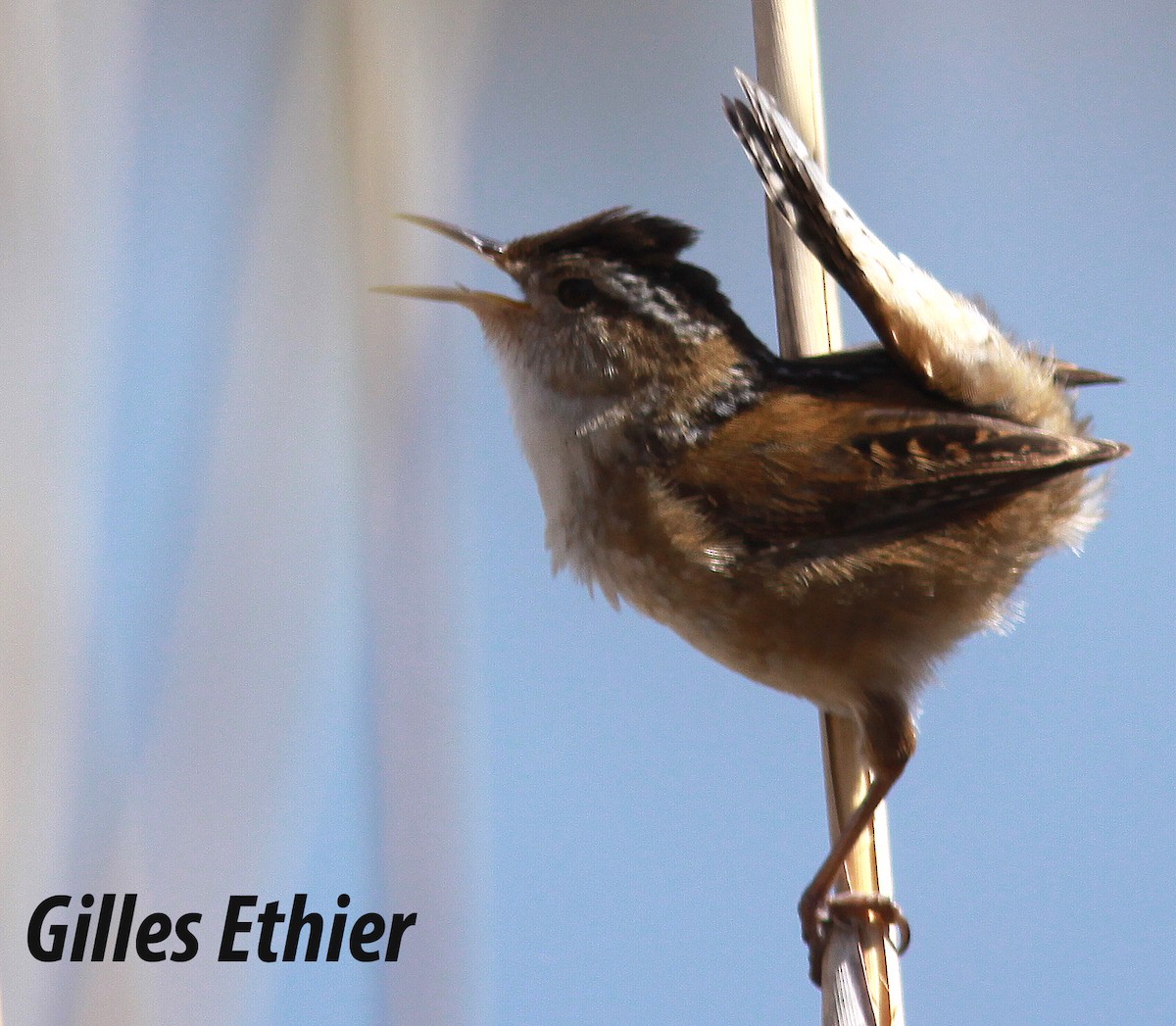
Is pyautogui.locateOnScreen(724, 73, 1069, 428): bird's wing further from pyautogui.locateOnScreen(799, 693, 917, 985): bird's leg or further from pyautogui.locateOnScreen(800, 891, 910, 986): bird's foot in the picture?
pyautogui.locateOnScreen(800, 891, 910, 986): bird's foot

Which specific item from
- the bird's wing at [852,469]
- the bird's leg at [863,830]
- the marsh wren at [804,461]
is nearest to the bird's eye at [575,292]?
the marsh wren at [804,461]

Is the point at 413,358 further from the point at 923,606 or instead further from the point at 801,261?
the point at 923,606

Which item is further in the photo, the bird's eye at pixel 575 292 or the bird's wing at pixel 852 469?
the bird's eye at pixel 575 292

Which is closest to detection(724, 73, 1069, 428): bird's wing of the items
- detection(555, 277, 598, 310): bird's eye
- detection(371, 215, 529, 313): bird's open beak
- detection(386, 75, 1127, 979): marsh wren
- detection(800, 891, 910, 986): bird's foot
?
detection(386, 75, 1127, 979): marsh wren

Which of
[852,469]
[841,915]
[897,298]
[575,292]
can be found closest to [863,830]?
[841,915]

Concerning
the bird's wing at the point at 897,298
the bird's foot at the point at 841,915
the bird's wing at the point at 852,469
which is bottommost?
the bird's foot at the point at 841,915

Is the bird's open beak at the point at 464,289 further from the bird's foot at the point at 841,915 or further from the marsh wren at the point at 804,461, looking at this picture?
the bird's foot at the point at 841,915

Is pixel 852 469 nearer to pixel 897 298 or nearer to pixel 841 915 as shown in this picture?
pixel 897 298
